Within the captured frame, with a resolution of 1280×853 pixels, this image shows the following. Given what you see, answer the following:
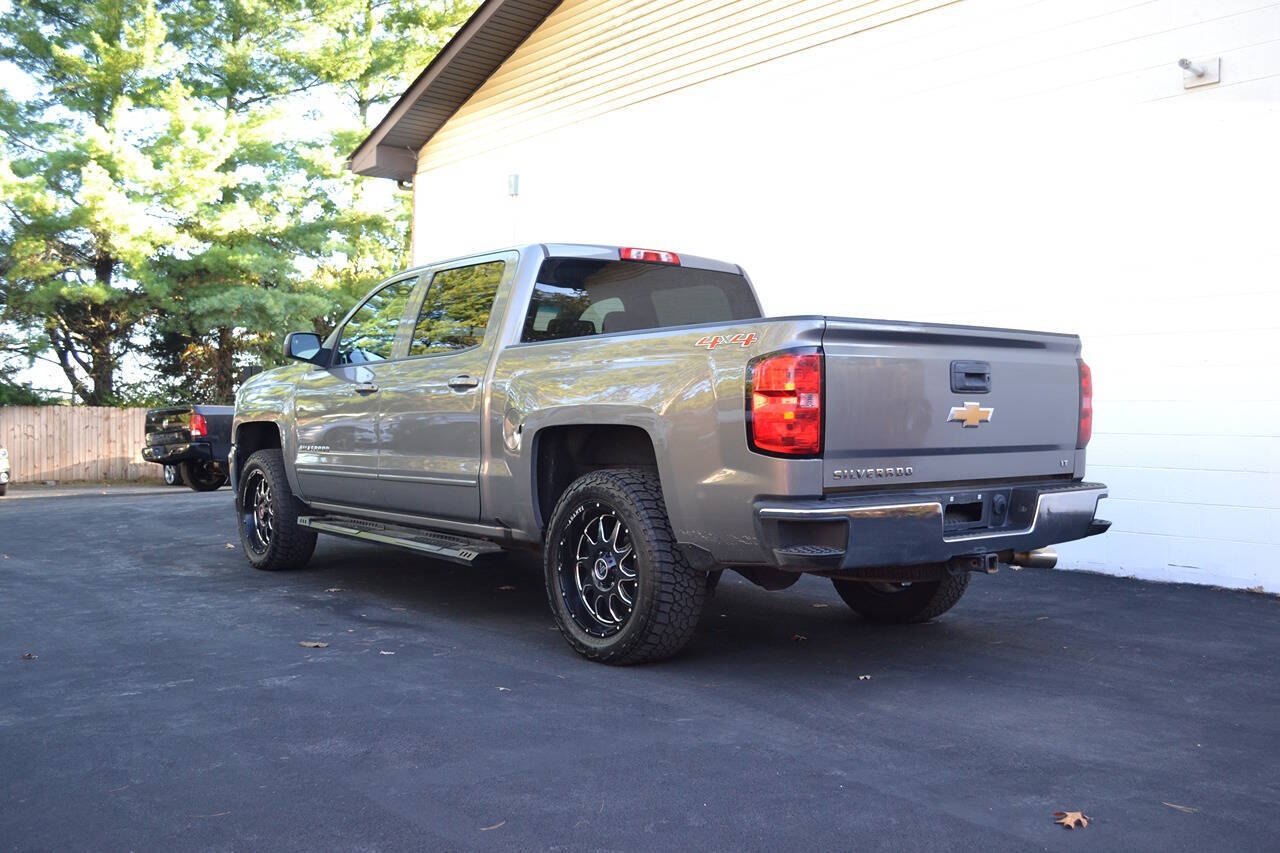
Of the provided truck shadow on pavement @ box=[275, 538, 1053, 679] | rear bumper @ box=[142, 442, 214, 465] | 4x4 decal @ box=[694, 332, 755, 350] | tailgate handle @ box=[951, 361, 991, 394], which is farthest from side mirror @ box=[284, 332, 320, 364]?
rear bumper @ box=[142, 442, 214, 465]

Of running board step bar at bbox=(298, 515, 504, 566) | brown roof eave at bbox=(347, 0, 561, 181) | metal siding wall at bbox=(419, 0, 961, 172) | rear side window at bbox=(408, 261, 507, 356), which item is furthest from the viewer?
brown roof eave at bbox=(347, 0, 561, 181)

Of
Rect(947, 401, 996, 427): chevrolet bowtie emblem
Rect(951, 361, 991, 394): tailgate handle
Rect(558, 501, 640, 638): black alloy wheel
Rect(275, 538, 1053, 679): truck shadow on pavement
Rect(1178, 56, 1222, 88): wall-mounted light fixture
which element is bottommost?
Rect(275, 538, 1053, 679): truck shadow on pavement

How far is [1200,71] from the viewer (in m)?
7.73

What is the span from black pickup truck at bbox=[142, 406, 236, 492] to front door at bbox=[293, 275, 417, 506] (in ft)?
31.3

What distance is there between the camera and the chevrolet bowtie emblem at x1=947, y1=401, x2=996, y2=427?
15.7 feet

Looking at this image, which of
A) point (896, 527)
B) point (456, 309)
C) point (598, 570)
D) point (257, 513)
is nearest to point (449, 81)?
point (257, 513)

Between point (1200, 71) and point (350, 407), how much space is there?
6.15 m

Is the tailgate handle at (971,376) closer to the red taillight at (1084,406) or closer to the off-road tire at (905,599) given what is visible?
the red taillight at (1084,406)

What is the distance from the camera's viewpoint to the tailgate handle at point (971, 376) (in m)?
4.80

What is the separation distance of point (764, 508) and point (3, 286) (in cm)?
2188

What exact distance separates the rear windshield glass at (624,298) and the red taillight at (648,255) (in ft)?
0.15

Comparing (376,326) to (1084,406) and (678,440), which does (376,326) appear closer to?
(678,440)

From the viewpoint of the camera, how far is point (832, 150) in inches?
414

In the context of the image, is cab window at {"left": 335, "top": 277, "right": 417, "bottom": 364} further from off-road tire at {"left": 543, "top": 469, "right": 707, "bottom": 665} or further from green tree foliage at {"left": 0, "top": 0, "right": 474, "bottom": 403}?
green tree foliage at {"left": 0, "top": 0, "right": 474, "bottom": 403}
